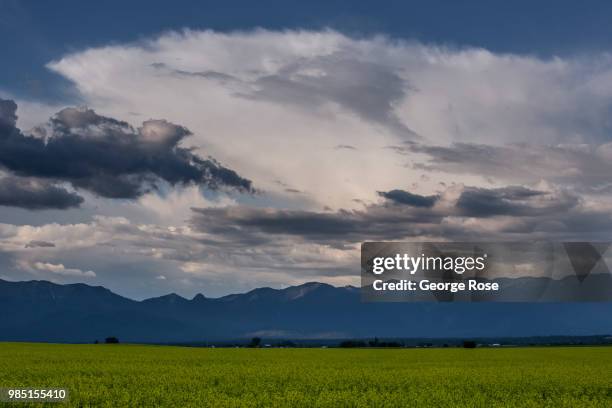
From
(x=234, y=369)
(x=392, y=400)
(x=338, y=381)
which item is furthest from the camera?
(x=234, y=369)

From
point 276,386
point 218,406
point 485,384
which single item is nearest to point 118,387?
point 276,386

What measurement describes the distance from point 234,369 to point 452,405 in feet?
113

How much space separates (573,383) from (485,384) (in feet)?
27.9

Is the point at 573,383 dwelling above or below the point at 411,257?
below

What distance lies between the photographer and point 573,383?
200 feet

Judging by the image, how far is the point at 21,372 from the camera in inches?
2574

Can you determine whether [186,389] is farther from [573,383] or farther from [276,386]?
[573,383]

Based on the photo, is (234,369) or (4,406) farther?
(234,369)

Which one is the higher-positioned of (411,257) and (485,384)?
(411,257)

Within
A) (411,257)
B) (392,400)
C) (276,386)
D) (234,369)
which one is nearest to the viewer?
(392,400)

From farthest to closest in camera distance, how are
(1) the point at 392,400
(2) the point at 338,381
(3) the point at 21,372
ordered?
(3) the point at 21,372, (2) the point at 338,381, (1) the point at 392,400

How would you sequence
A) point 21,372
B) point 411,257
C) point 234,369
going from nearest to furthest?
1. point 21,372
2. point 234,369
3. point 411,257

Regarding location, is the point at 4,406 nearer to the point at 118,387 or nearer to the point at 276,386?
the point at 118,387

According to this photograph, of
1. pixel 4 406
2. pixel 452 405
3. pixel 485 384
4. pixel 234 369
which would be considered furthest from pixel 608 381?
pixel 4 406
